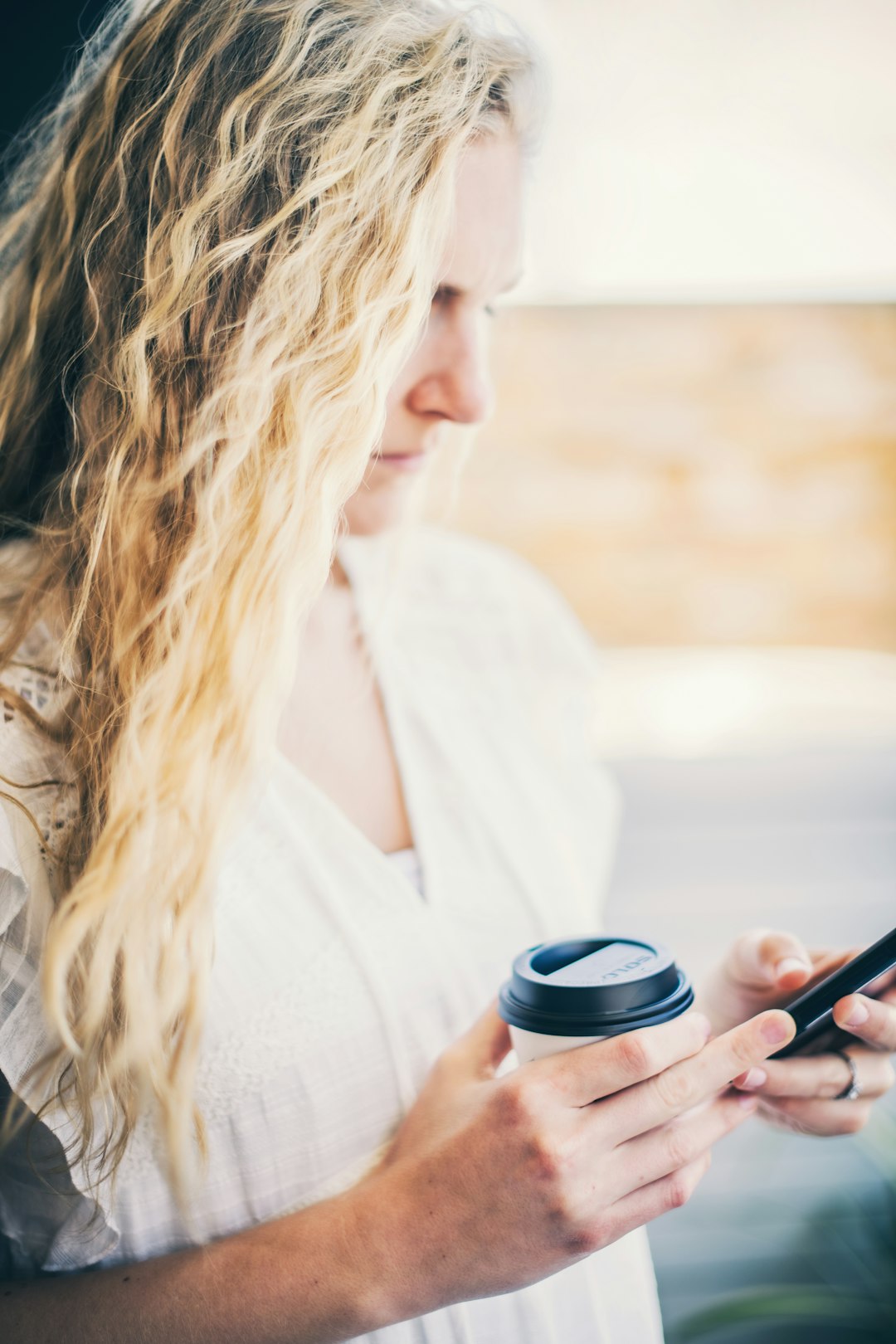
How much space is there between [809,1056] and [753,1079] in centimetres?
8

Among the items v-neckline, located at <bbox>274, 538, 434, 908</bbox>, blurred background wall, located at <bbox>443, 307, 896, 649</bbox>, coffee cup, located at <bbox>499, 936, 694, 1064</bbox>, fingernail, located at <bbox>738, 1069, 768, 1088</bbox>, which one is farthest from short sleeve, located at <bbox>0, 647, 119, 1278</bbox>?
blurred background wall, located at <bbox>443, 307, 896, 649</bbox>

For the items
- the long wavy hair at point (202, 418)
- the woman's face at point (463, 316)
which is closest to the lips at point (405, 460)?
the woman's face at point (463, 316)

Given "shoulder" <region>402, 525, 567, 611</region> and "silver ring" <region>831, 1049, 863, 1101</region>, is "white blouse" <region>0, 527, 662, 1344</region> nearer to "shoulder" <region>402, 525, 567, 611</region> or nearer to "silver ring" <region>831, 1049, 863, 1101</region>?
"shoulder" <region>402, 525, 567, 611</region>

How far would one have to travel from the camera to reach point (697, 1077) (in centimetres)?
55

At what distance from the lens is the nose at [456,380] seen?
2.37 ft

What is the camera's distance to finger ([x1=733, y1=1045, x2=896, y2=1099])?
2.06ft

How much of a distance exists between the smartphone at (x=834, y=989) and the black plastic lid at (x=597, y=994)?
3.1 inches

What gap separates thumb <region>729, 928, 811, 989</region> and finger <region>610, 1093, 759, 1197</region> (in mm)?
120

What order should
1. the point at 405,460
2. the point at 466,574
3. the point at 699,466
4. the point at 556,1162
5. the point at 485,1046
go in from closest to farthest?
the point at 556,1162, the point at 485,1046, the point at 405,460, the point at 466,574, the point at 699,466

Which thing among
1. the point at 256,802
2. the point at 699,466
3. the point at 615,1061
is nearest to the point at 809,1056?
the point at 615,1061

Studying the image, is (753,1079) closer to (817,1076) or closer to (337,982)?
(817,1076)

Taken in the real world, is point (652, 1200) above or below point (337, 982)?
below

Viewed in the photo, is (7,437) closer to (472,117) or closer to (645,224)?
(472,117)

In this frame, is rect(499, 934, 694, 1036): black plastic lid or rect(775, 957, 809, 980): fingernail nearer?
rect(499, 934, 694, 1036): black plastic lid
